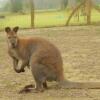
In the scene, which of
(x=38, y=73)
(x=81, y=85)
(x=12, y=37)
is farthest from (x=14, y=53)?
(x=81, y=85)

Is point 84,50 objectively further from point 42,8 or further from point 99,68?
point 42,8

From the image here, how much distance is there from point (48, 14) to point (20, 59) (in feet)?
87.5

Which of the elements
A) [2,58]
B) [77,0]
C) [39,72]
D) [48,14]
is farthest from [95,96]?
[48,14]

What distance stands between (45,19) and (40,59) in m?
22.7

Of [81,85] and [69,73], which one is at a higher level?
[81,85]

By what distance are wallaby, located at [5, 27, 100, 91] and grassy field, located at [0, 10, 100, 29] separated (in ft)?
53.9

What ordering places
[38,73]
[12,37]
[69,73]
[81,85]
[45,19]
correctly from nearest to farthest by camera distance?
[38,73]
[81,85]
[12,37]
[69,73]
[45,19]

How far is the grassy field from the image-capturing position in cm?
2564

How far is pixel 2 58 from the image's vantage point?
1255 centimetres

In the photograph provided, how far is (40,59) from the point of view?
7.41 metres

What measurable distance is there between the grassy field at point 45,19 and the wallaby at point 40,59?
53.9 ft

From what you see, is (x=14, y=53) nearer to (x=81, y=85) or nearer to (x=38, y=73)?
(x=38, y=73)

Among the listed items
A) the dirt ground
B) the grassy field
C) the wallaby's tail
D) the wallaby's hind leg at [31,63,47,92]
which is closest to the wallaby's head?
the wallaby's hind leg at [31,63,47,92]

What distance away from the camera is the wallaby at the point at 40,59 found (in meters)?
7.38
